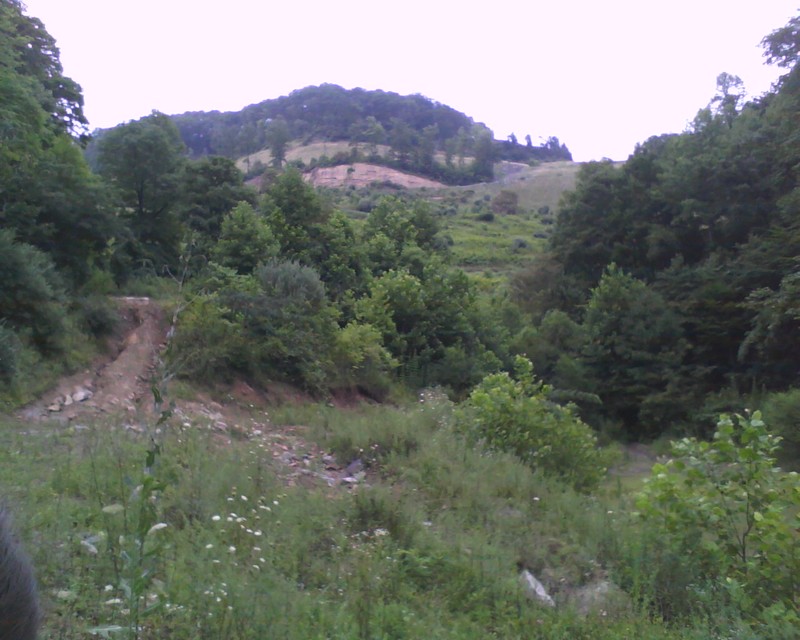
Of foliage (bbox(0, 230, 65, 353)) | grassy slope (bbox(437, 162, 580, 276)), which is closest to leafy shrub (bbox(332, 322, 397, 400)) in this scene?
foliage (bbox(0, 230, 65, 353))

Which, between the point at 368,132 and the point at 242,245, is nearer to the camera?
the point at 242,245

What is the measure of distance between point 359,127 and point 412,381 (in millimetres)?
73267

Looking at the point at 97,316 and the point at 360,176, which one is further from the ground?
the point at 360,176

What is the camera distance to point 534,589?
6355 mm

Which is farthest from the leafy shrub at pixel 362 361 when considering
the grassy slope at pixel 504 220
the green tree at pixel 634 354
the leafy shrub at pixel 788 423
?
the grassy slope at pixel 504 220

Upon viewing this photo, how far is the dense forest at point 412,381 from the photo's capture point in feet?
17.6

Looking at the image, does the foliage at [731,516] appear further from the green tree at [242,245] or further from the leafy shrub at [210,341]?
the green tree at [242,245]

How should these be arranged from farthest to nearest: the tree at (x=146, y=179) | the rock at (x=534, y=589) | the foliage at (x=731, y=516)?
the tree at (x=146, y=179) → the rock at (x=534, y=589) → the foliage at (x=731, y=516)

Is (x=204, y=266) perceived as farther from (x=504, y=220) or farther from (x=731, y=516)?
(x=504, y=220)

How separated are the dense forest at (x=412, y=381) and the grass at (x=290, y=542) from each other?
32 millimetres

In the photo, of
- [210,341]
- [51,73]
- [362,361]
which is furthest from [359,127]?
[210,341]

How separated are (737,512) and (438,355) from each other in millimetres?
14800

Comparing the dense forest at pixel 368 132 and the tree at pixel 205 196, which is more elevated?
the dense forest at pixel 368 132

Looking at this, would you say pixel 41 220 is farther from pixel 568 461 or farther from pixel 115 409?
pixel 568 461
